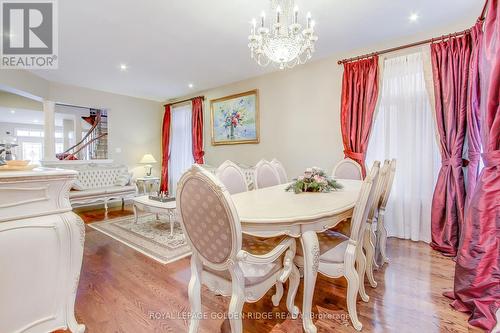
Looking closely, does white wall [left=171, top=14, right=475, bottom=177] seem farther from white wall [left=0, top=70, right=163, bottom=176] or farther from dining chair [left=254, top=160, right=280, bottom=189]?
white wall [left=0, top=70, right=163, bottom=176]

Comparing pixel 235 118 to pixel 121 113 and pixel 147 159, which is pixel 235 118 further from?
pixel 121 113

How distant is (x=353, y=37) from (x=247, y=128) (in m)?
2.28

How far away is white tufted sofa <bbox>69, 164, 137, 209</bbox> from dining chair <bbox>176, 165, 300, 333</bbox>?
12.7ft

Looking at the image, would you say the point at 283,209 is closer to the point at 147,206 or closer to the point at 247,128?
the point at 147,206

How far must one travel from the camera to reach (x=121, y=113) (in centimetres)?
556

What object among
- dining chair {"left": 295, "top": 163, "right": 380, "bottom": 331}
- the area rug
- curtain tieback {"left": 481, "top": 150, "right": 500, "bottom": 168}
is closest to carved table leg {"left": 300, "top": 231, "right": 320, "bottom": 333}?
dining chair {"left": 295, "top": 163, "right": 380, "bottom": 331}

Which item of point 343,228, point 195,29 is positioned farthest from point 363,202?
point 195,29

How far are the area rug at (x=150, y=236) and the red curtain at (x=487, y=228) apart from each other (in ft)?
7.88

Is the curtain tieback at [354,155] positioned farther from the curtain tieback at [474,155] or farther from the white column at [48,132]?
the white column at [48,132]

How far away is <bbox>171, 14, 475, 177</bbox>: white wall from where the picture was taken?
11.7 feet

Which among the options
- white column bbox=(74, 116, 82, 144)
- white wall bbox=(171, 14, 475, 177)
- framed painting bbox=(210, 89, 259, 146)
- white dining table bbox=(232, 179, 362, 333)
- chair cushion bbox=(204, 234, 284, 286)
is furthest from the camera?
white column bbox=(74, 116, 82, 144)

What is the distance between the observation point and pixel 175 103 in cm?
591

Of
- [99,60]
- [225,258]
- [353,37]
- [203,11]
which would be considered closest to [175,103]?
[99,60]

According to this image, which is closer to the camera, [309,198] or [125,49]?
[309,198]
